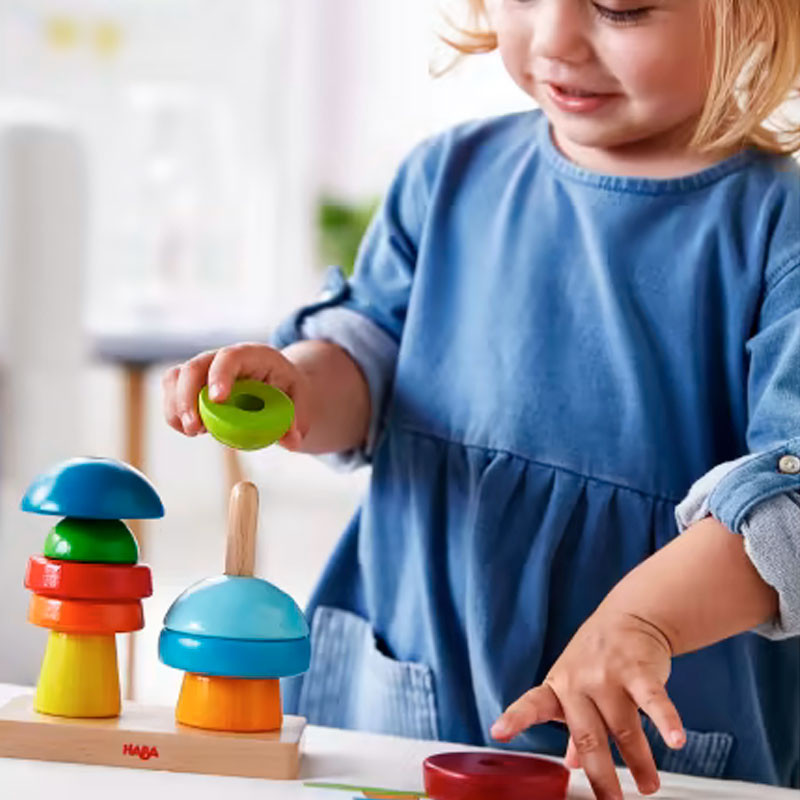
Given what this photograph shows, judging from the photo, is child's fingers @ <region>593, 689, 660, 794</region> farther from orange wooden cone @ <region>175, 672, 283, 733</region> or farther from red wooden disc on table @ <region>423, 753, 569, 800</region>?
orange wooden cone @ <region>175, 672, 283, 733</region>

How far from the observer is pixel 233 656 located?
2.04 feet

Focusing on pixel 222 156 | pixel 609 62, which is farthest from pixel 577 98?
pixel 222 156

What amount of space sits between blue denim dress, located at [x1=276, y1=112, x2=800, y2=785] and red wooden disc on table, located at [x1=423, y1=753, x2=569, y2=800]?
0.69ft

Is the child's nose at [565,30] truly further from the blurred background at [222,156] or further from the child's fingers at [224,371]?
the blurred background at [222,156]

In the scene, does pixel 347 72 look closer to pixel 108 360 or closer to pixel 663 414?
pixel 108 360

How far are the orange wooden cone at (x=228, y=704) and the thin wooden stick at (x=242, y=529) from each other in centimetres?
5

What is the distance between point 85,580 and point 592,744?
229mm

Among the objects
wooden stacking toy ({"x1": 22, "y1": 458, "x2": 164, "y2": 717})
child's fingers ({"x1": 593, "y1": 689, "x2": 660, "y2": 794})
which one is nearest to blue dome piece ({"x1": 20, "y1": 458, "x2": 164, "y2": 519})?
wooden stacking toy ({"x1": 22, "y1": 458, "x2": 164, "y2": 717})

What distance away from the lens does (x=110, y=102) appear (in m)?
4.32

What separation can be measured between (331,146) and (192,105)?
1.79 ft

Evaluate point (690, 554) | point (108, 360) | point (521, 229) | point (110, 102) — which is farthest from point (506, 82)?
point (690, 554)

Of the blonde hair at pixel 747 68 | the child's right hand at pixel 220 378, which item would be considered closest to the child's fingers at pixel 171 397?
the child's right hand at pixel 220 378

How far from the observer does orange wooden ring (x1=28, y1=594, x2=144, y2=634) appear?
65 centimetres

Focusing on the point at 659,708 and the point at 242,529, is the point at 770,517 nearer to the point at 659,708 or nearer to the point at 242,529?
the point at 659,708
